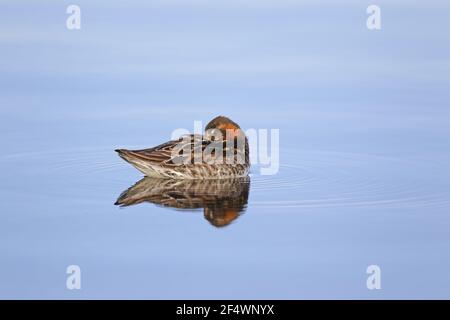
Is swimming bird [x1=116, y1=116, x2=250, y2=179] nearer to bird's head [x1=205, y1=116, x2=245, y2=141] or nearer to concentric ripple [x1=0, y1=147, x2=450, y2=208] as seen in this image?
bird's head [x1=205, y1=116, x2=245, y2=141]

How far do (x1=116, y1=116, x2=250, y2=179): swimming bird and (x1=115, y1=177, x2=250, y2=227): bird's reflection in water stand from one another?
131mm

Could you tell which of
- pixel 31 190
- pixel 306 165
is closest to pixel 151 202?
pixel 31 190

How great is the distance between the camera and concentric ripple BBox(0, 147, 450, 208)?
11.6 metres

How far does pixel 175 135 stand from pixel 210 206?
3.17m

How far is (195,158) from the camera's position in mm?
12898

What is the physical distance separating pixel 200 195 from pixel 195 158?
112 cm

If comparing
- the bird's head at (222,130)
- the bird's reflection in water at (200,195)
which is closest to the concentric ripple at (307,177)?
the bird's reflection in water at (200,195)

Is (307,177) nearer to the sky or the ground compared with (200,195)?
nearer to the sky

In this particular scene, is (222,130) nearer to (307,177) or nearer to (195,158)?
(195,158)

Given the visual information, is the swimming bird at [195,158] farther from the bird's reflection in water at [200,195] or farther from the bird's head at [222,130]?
the bird's reflection in water at [200,195]

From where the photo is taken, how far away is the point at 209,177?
13.0m

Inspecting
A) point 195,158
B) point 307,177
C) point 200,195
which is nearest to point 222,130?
point 195,158

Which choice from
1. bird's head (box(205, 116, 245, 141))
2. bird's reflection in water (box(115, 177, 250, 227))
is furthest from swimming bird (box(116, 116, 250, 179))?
bird's reflection in water (box(115, 177, 250, 227))

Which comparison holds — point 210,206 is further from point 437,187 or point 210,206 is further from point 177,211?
point 437,187
